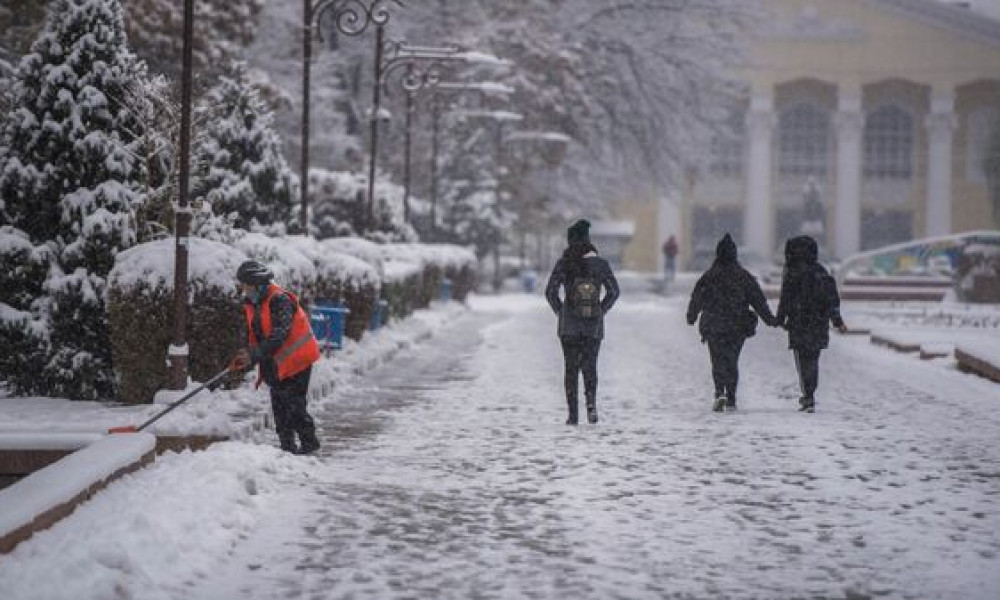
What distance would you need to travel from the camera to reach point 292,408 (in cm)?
1064

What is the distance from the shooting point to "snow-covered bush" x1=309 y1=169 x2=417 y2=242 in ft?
108

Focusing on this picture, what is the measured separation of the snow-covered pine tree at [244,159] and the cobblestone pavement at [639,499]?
6045 mm

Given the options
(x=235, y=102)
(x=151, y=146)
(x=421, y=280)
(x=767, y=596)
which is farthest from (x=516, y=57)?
(x=767, y=596)

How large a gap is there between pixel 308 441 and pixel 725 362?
494 centimetres

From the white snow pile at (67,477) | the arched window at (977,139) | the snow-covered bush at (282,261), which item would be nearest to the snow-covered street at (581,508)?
the white snow pile at (67,477)

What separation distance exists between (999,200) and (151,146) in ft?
191

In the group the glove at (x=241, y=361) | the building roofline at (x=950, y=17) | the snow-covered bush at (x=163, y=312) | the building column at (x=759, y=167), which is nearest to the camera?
the glove at (x=241, y=361)

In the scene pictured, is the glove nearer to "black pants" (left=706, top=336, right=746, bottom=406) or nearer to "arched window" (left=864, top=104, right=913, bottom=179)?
"black pants" (left=706, top=336, right=746, bottom=406)

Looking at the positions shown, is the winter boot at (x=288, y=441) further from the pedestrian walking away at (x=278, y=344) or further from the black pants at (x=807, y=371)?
the black pants at (x=807, y=371)

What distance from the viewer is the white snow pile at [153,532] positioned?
6.32 m

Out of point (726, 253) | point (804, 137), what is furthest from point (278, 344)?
point (804, 137)

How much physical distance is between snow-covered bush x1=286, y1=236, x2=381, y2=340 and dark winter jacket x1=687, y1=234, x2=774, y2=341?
259 inches

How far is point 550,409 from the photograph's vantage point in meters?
14.4

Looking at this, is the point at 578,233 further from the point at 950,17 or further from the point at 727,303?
the point at 950,17
